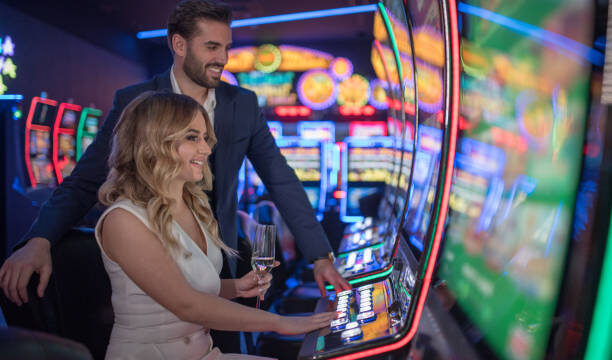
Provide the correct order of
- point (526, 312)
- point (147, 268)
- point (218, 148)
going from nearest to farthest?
point (526, 312) < point (147, 268) < point (218, 148)

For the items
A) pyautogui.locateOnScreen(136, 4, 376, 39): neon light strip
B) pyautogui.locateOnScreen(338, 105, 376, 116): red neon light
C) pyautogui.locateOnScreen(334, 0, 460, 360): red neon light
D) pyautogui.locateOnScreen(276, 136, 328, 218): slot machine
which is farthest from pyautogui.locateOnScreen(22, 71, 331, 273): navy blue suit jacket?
pyautogui.locateOnScreen(338, 105, 376, 116): red neon light

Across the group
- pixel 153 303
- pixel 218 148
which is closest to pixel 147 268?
pixel 153 303

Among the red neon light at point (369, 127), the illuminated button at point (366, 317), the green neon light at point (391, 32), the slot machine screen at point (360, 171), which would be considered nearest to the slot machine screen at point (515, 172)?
the illuminated button at point (366, 317)

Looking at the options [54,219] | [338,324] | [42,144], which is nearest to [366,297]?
[338,324]

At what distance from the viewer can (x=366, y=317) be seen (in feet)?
3.63

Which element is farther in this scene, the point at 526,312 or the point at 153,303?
the point at 153,303

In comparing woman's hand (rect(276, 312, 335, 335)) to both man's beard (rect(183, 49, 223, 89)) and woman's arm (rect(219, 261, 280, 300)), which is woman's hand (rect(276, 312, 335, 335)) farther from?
man's beard (rect(183, 49, 223, 89))

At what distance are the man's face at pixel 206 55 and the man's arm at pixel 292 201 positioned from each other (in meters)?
0.22

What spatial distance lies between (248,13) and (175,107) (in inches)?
186

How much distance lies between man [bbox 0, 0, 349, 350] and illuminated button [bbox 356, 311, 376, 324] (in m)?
0.27

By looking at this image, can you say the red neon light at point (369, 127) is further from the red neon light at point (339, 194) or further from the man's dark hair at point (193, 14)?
the man's dark hair at point (193, 14)

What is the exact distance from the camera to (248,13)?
18.5 feet

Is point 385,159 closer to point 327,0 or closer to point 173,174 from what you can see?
point 327,0

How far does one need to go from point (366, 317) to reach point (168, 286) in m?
0.45
